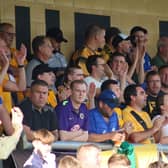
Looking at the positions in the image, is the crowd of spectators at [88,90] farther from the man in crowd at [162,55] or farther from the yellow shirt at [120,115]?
the man in crowd at [162,55]

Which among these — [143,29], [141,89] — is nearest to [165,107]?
[141,89]

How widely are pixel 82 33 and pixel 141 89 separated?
8.02ft

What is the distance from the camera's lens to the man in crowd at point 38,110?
10.5m

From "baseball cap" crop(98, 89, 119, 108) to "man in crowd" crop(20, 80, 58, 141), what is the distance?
0.81 meters

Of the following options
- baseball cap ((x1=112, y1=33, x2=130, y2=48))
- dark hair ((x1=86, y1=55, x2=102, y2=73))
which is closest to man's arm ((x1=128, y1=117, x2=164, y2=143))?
dark hair ((x1=86, y1=55, x2=102, y2=73))

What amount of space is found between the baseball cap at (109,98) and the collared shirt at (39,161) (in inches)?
79.0

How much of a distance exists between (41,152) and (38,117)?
1.32 m

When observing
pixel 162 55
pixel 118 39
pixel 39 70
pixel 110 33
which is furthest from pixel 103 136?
pixel 162 55

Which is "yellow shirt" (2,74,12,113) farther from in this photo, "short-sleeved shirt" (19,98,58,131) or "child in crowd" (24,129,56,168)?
"child in crowd" (24,129,56,168)

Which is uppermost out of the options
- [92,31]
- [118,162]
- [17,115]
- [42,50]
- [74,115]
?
[92,31]

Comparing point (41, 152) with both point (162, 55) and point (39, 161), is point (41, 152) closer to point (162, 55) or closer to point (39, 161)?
point (39, 161)

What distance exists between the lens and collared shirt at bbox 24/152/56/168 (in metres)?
9.19

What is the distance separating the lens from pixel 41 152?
30.3ft

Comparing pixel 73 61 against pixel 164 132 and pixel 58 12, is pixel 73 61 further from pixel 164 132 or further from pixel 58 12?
pixel 164 132
